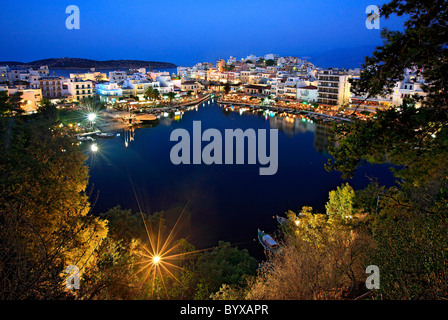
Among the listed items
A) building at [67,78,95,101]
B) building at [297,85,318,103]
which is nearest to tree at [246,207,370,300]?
building at [297,85,318,103]

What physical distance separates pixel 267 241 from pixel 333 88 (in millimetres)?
19944

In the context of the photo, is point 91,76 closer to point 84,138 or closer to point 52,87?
point 52,87

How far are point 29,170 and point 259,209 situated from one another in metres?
6.23

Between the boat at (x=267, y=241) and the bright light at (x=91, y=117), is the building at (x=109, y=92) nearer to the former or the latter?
the bright light at (x=91, y=117)

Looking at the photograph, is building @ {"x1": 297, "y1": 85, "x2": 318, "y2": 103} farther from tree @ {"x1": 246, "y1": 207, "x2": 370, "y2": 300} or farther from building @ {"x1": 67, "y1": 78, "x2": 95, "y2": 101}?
tree @ {"x1": 246, "y1": 207, "x2": 370, "y2": 300}

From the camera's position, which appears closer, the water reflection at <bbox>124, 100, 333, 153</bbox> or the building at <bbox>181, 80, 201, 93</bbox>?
the water reflection at <bbox>124, 100, 333, 153</bbox>

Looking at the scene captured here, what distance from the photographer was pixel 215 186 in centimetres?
1069

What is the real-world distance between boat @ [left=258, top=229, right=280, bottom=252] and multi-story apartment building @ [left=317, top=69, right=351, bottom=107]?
18443 mm

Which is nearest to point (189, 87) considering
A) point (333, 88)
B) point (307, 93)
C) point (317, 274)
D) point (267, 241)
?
point (307, 93)

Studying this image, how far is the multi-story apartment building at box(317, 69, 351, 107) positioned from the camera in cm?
2314

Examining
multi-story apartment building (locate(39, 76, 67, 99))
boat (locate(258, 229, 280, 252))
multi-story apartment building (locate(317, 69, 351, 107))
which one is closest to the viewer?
boat (locate(258, 229, 280, 252))

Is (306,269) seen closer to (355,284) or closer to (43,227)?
(355,284)

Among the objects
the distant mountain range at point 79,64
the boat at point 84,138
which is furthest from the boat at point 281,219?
the distant mountain range at point 79,64

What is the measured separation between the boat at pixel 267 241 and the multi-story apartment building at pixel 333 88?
1844 centimetres
